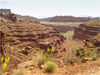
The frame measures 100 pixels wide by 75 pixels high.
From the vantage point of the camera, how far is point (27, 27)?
135 feet

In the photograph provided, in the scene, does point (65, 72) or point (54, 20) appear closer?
point (65, 72)

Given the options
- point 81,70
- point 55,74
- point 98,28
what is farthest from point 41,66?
point 98,28

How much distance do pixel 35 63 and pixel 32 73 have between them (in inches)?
57.1

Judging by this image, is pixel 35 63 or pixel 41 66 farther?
pixel 35 63

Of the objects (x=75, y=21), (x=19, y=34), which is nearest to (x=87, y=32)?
(x=19, y=34)

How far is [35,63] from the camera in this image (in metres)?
7.80

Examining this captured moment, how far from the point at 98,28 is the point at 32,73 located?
4825 centimetres

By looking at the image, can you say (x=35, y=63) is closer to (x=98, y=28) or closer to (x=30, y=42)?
(x=30, y=42)

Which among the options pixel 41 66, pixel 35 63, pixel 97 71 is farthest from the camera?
pixel 35 63

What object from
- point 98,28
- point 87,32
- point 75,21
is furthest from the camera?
point 75,21

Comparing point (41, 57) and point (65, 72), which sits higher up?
point (41, 57)

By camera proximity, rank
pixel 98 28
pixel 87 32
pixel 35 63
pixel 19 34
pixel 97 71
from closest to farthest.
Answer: pixel 97 71 → pixel 35 63 → pixel 19 34 → pixel 98 28 → pixel 87 32

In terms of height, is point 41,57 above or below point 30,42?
above

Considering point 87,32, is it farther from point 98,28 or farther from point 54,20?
point 54,20
